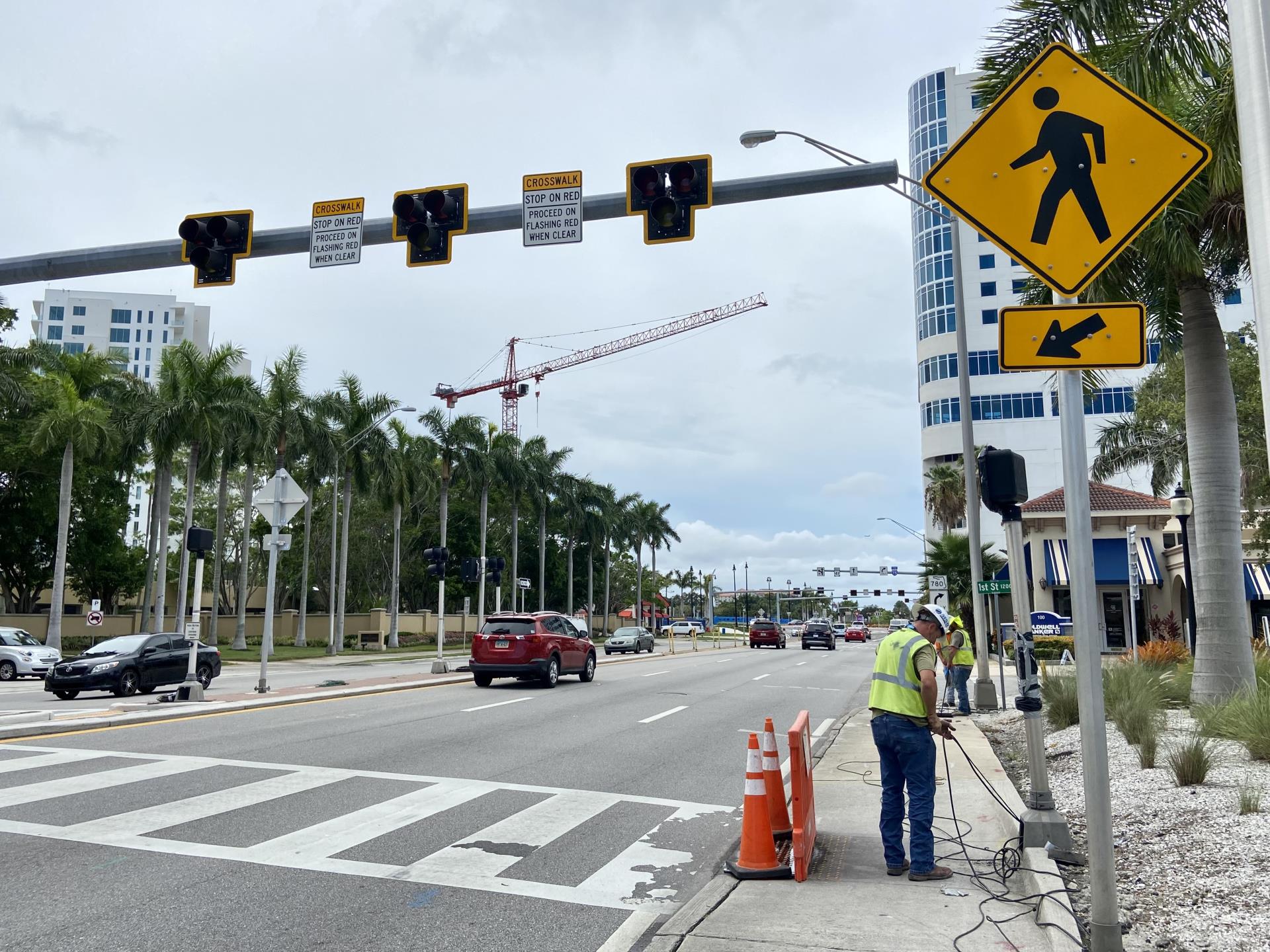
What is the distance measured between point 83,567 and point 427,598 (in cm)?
3019

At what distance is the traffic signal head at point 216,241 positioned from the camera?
12.3m

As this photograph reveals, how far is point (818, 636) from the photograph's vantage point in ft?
185

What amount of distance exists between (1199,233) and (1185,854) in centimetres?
947

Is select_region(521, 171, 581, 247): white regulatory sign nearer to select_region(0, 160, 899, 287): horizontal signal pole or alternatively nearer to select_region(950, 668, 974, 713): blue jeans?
select_region(0, 160, 899, 287): horizontal signal pole

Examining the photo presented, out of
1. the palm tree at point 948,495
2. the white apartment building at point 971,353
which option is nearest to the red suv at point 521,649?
the palm tree at point 948,495

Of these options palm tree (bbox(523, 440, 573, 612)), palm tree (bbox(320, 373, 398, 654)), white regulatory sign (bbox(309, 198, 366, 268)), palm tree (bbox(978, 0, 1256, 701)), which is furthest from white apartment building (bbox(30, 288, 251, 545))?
palm tree (bbox(978, 0, 1256, 701))

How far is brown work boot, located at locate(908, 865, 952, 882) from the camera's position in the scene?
6340 millimetres

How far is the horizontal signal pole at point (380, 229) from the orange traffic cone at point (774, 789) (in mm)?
6637

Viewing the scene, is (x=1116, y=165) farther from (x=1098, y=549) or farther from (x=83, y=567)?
(x=83, y=567)

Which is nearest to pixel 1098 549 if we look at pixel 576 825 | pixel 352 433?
pixel 352 433

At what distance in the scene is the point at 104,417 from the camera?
3944 centimetres

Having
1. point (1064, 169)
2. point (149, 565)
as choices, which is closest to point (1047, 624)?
point (1064, 169)

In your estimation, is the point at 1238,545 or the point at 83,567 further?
the point at 83,567

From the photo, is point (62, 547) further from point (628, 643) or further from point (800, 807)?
point (800, 807)
